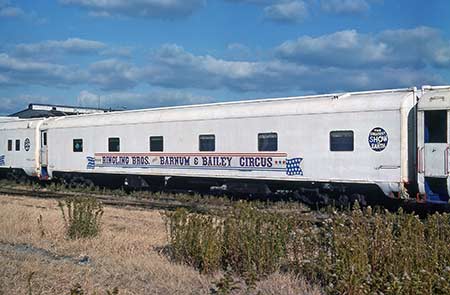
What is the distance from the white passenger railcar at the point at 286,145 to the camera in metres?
15.0

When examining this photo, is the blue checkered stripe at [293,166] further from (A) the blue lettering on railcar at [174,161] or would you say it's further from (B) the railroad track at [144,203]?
(A) the blue lettering on railcar at [174,161]

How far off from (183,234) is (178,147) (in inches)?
493

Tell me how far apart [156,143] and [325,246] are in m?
14.9

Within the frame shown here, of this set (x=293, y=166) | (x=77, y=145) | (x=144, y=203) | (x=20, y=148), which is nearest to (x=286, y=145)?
(x=293, y=166)

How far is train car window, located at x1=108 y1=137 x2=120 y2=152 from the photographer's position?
76.6 feet

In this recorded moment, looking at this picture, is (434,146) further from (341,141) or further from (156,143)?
(156,143)

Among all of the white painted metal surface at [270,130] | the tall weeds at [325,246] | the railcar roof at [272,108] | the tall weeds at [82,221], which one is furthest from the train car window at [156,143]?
the tall weeds at [325,246]

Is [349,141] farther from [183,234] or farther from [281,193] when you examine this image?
[183,234]

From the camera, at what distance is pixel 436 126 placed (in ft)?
48.3

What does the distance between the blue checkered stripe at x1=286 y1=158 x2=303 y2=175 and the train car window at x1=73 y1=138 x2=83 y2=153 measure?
1076 centimetres

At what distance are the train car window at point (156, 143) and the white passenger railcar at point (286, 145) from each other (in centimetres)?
4

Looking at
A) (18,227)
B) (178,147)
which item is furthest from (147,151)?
(18,227)

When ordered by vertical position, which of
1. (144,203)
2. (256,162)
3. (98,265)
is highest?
(256,162)

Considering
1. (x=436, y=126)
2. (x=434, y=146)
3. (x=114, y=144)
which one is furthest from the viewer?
(x=114, y=144)
